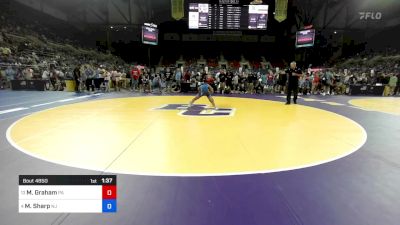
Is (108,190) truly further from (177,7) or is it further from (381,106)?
(177,7)

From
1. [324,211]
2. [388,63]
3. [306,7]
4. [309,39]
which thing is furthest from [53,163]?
[388,63]

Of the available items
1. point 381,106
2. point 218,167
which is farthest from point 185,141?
point 381,106

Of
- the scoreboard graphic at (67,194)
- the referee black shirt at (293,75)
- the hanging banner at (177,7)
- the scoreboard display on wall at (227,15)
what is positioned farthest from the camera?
the scoreboard display on wall at (227,15)

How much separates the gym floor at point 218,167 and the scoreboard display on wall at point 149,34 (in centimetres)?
1620

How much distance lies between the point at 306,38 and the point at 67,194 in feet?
73.9

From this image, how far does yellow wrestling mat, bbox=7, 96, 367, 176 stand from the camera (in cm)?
356

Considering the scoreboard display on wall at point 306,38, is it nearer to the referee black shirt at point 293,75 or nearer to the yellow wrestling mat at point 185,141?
the referee black shirt at point 293,75

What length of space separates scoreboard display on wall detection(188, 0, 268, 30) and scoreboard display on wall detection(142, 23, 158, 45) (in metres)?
3.48

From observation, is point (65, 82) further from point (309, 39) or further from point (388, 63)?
point (388, 63)

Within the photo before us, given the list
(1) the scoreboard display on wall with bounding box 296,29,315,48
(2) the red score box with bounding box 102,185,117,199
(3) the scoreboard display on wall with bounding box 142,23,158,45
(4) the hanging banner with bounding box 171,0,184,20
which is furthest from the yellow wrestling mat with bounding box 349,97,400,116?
(3) the scoreboard display on wall with bounding box 142,23,158,45

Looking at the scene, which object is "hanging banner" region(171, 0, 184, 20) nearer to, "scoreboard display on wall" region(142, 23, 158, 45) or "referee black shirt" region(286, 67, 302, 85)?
"scoreboard display on wall" region(142, 23, 158, 45)

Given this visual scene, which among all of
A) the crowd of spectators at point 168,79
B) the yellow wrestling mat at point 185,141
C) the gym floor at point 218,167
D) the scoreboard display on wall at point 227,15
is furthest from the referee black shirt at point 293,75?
the scoreboard display on wall at point 227,15

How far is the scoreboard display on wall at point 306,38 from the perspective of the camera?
20.9 metres

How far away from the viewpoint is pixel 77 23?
1359 inches
